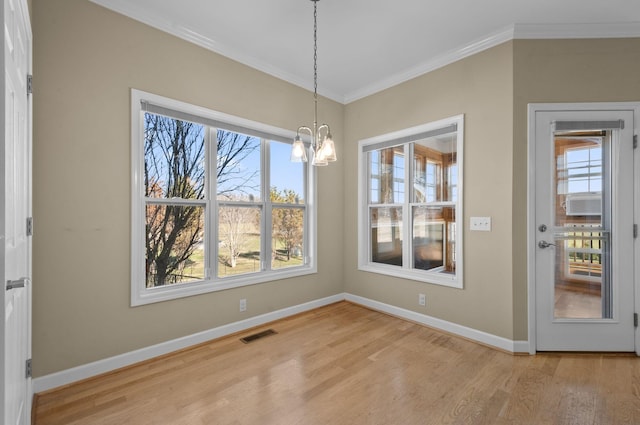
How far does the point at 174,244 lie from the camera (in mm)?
2896

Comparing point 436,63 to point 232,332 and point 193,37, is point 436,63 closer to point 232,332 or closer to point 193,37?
point 193,37

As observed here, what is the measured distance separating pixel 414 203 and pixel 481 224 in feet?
2.81

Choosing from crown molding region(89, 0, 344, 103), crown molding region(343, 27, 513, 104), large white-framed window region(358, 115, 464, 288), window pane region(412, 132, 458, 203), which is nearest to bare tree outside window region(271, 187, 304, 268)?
large white-framed window region(358, 115, 464, 288)

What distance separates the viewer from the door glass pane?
275 cm

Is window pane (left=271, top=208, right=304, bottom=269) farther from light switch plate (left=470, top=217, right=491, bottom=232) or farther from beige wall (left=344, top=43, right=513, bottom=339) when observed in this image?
light switch plate (left=470, top=217, right=491, bottom=232)

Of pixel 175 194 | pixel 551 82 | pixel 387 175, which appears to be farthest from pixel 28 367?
pixel 551 82

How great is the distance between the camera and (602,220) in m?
2.75

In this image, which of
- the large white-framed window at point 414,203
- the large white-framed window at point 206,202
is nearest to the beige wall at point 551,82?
the large white-framed window at point 414,203

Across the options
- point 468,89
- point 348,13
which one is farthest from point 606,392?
point 348,13

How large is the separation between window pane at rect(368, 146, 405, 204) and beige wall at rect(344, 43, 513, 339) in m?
0.43

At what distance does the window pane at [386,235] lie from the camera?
12.8 feet

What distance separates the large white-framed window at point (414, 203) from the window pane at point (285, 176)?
86 centimetres

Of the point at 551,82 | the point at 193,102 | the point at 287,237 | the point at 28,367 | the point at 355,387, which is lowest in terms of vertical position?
the point at 355,387

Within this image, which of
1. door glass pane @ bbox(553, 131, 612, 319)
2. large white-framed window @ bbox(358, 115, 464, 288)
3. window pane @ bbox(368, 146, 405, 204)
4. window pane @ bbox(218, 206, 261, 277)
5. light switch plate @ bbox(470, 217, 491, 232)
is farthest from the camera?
window pane @ bbox(368, 146, 405, 204)
